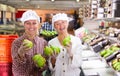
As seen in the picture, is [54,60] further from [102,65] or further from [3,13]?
[3,13]

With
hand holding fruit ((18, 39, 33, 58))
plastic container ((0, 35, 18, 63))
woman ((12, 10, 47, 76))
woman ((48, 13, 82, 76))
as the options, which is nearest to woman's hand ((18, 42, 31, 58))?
hand holding fruit ((18, 39, 33, 58))

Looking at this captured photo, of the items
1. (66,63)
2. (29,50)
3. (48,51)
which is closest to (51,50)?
(48,51)

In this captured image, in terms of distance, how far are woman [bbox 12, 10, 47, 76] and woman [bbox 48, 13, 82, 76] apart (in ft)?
0.62

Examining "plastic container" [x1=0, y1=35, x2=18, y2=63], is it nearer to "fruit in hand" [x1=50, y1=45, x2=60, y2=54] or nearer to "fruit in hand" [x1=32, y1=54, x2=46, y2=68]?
"fruit in hand" [x1=32, y1=54, x2=46, y2=68]

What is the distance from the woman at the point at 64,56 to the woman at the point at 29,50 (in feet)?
0.62

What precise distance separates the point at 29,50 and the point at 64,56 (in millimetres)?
417

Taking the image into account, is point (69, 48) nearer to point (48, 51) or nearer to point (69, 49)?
point (69, 49)

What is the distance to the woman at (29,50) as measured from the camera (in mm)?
2917

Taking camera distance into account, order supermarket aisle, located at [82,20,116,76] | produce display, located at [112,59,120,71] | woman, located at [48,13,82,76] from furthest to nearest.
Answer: supermarket aisle, located at [82,20,116,76], produce display, located at [112,59,120,71], woman, located at [48,13,82,76]

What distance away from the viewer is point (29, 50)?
2.96 m

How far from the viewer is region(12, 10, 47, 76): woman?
2917 millimetres

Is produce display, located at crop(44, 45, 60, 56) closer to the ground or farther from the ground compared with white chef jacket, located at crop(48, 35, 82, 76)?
farther from the ground

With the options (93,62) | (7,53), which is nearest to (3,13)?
(93,62)

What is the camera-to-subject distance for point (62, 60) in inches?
124
